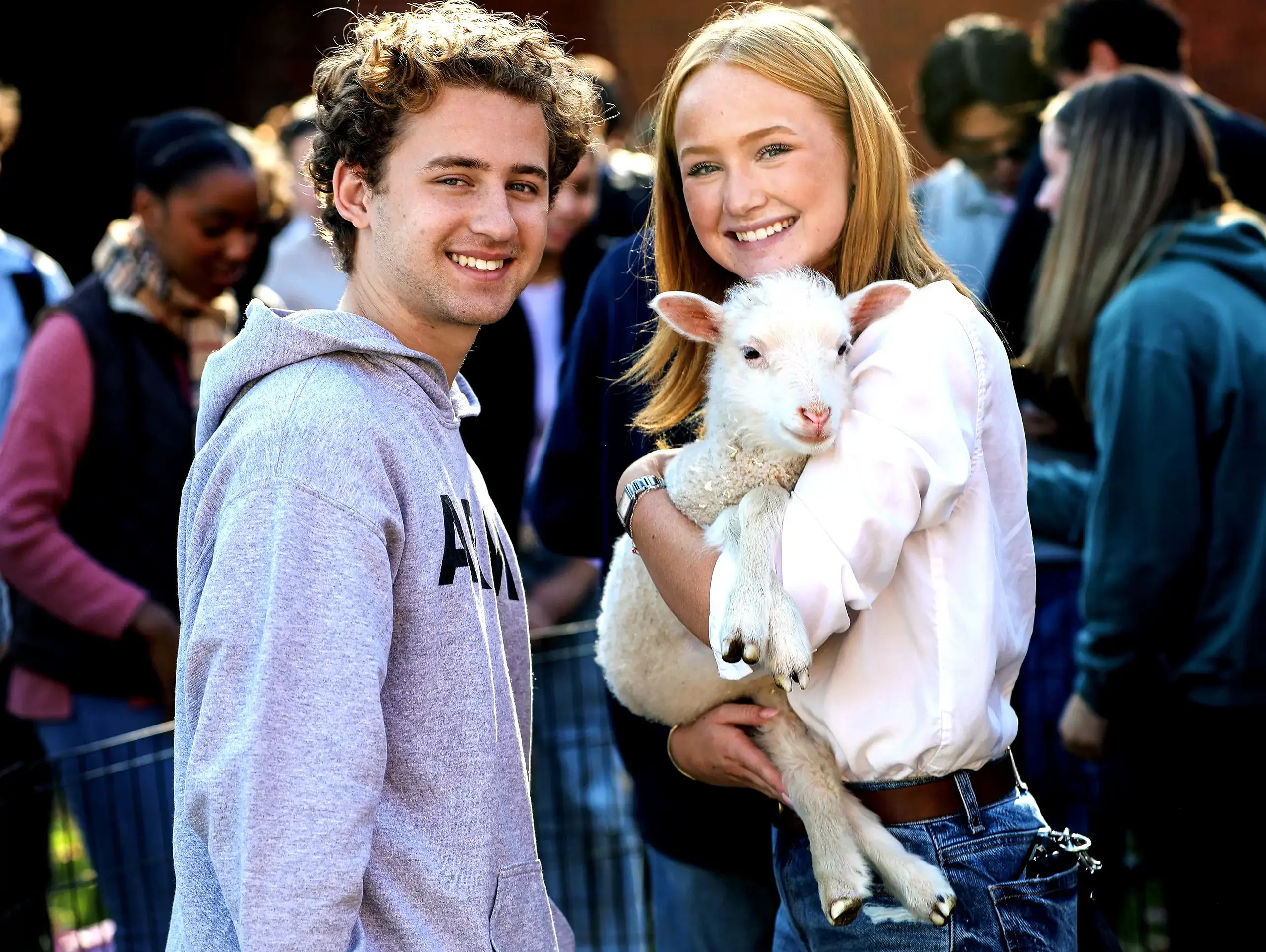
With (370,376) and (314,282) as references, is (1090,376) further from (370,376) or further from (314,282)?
(314,282)

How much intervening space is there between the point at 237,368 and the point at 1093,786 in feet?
11.2

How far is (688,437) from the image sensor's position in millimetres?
2744

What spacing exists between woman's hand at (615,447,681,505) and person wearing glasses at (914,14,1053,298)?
122 inches

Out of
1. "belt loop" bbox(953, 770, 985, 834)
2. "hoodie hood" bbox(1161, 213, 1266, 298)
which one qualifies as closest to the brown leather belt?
"belt loop" bbox(953, 770, 985, 834)

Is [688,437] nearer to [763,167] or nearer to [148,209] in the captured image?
[763,167]

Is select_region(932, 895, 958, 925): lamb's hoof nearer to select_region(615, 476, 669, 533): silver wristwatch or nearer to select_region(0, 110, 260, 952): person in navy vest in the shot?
select_region(615, 476, 669, 533): silver wristwatch

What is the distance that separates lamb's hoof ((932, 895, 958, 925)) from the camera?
197cm

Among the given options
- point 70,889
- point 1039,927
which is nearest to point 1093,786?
point 1039,927

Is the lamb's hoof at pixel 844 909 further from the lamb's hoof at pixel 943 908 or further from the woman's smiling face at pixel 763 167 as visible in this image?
the woman's smiling face at pixel 763 167

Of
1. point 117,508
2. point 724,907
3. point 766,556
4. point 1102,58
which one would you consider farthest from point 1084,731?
point 1102,58

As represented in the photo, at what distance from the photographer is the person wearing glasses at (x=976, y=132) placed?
534cm

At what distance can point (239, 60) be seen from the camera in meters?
8.81

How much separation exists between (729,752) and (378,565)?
86 cm

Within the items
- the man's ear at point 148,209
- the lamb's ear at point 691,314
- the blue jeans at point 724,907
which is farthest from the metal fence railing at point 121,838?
the lamb's ear at point 691,314
